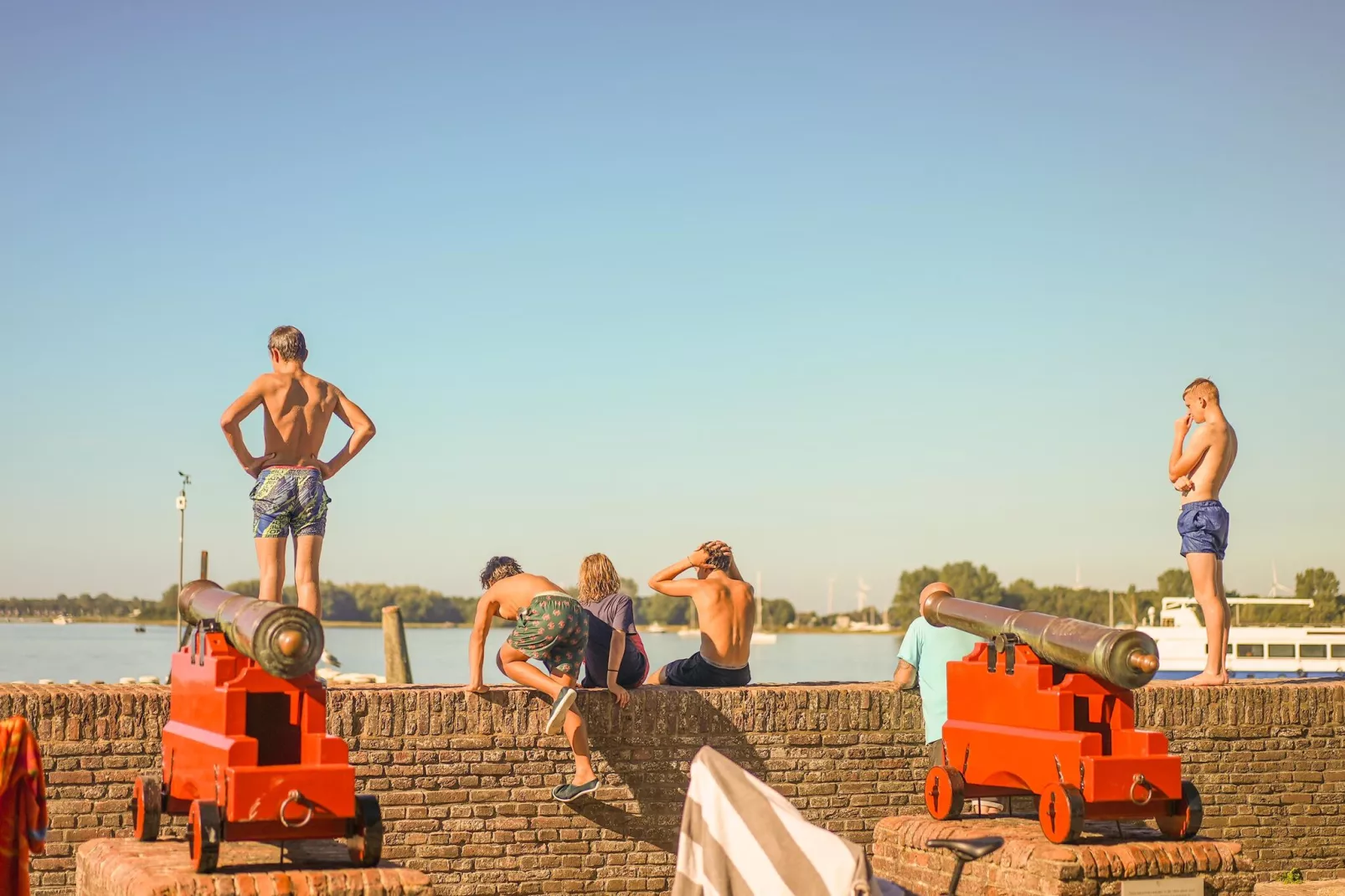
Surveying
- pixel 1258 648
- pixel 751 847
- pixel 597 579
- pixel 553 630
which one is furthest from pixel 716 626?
pixel 1258 648

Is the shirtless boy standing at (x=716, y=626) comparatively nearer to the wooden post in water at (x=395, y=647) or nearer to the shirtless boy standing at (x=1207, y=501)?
the shirtless boy standing at (x=1207, y=501)

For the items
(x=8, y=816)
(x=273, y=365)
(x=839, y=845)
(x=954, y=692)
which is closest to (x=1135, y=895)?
(x=954, y=692)

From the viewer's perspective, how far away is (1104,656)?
7.00 metres

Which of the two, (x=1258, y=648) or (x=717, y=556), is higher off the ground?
(x=717, y=556)

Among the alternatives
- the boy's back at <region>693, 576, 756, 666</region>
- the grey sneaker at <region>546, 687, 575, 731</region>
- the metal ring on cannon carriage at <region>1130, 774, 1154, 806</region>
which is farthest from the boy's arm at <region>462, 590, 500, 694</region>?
the metal ring on cannon carriage at <region>1130, 774, 1154, 806</region>

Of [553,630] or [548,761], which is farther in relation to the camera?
[548,761]

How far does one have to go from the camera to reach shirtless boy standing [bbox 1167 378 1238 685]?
33.3ft

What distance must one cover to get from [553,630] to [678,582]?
1.92 metres

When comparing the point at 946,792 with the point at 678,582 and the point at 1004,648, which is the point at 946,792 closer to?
the point at 1004,648

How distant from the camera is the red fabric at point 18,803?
590 centimetres

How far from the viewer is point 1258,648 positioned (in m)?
42.1

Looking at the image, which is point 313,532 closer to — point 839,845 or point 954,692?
point 954,692

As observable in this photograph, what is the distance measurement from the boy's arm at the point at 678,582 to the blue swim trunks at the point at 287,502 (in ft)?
7.27

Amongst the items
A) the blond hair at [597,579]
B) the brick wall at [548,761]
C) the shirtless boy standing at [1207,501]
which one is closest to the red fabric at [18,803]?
the brick wall at [548,761]
